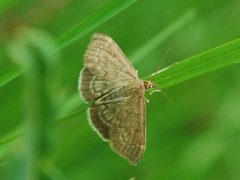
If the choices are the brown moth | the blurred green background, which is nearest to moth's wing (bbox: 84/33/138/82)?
the brown moth

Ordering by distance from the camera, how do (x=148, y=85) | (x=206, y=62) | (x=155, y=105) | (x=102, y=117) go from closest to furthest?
1. (x=206, y=62)
2. (x=102, y=117)
3. (x=148, y=85)
4. (x=155, y=105)

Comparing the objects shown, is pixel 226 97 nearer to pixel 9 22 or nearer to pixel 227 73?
pixel 227 73

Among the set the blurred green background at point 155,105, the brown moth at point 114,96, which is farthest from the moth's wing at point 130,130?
the blurred green background at point 155,105

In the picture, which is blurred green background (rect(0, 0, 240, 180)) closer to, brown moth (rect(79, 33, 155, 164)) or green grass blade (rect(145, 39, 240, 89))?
brown moth (rect(79, 33, 155, 164))

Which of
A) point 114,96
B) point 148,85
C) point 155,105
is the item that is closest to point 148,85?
point 148,85

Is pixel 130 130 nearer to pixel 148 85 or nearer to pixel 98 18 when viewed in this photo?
pixel 148 85

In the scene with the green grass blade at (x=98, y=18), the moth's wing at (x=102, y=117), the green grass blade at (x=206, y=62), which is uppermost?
the green grass blade at (x=98, y=18)

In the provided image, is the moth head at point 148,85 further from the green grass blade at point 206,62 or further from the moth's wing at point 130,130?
the green grass blade at point 206,62
